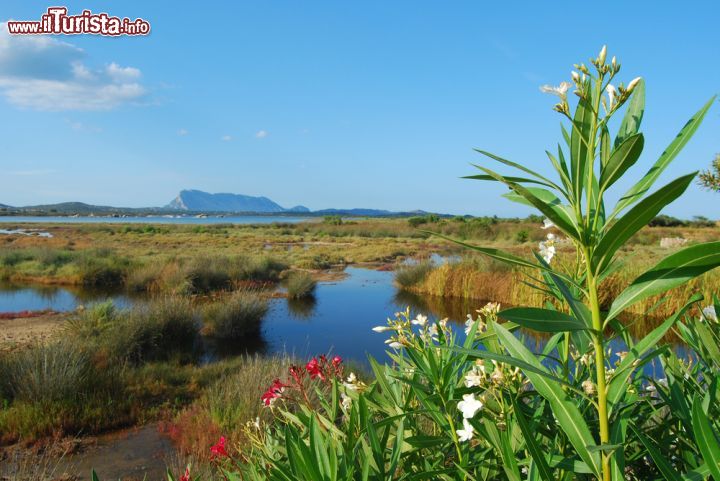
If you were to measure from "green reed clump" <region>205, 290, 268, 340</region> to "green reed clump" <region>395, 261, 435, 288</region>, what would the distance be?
6055 mm

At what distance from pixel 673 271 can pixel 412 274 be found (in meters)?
14.4

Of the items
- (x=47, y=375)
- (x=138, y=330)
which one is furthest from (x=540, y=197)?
(x=138, y=330)

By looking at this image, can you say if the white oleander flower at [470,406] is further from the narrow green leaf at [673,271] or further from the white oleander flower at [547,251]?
the white oleander flower at [547,251]

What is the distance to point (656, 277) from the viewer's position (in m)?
0.70

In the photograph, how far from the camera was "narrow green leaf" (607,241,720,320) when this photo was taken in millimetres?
628

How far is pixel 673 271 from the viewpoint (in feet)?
2.22

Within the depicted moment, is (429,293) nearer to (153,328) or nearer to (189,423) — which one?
(153,328)

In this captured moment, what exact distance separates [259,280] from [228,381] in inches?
430

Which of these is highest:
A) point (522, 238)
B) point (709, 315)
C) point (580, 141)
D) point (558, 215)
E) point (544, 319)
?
point (580, 141)

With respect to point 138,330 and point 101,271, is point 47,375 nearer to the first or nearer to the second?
point 138,330

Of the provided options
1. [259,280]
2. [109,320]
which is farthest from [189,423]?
[259,280]

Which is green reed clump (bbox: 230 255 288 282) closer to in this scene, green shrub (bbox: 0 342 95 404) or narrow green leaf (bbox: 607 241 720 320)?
green shrub (bbox: 0 342 95 404)

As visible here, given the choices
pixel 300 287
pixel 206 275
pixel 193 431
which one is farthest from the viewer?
pixel 206 275

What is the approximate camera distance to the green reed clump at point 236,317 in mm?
9211
